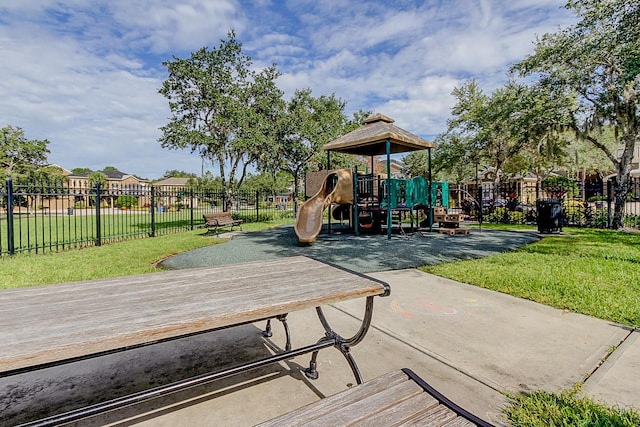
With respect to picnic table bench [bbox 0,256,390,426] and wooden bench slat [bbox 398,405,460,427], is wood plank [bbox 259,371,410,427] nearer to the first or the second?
wooden bench slat [bbox 398,405,460,427]

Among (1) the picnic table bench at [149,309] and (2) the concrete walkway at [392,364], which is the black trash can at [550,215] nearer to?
(2) the concrete walkway at [392,364]

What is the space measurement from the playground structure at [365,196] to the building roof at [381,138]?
3.75 feet

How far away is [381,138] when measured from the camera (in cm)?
1034

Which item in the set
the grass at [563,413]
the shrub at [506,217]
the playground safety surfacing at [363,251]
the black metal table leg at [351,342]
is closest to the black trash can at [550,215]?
the playground safety surfacing at [363,251]

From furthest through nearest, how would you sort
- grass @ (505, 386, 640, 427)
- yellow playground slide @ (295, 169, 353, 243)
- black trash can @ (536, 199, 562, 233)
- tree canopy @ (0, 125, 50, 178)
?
tree canopy @ (0, 125, 50, 178) → black trash can @ (536, 199, 562, 233) → yellow playground slide @ (295, 169, 353, 243) → grass @ (505, 386, 640, 427)

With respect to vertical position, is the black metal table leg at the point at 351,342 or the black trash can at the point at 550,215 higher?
the black trash can at the point at 550,215

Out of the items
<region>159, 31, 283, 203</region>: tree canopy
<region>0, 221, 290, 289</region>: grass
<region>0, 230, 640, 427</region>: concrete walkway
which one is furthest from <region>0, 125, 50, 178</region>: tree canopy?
<region>0, 230, 640, 427</region>: concrete walkway

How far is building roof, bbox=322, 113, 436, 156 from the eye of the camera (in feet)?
34.6

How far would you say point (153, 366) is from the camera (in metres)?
2.58

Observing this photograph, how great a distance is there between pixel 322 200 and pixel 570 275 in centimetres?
705

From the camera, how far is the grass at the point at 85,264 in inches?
216

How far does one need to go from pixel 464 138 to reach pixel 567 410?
2240 cm

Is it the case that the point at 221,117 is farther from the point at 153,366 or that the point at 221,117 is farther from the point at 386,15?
the point at 153,366

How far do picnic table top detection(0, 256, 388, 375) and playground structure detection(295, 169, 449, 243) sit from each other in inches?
282
